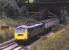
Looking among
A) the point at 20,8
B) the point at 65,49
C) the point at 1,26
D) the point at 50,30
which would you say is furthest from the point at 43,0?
the point at 65,49

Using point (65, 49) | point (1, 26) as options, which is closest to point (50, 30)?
point (1, 26)

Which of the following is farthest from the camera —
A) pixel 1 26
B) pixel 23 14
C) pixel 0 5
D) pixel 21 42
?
pixel 23 14

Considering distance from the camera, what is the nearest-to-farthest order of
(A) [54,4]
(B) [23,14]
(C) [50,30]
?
Answer: (C) [50,30], (B) [23,14], (A) [54,4]

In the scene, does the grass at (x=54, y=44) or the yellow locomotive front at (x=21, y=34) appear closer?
the grass at (x=54, y=44)

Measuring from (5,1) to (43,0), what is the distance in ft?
43.6

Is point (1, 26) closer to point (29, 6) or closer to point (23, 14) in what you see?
point (23, 14)

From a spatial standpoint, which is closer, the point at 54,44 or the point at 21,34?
the point at 54,44

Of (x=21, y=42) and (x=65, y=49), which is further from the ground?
(x=65, y=49)

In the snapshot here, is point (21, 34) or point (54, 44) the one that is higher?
point (54, 44)

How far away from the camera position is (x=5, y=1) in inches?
1774

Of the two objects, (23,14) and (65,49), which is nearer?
(65,49)

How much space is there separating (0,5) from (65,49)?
2885cm

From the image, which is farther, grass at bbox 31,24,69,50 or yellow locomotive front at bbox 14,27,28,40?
yellow locomotive front at bbox 14,27,28,40

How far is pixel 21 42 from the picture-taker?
26016mm
